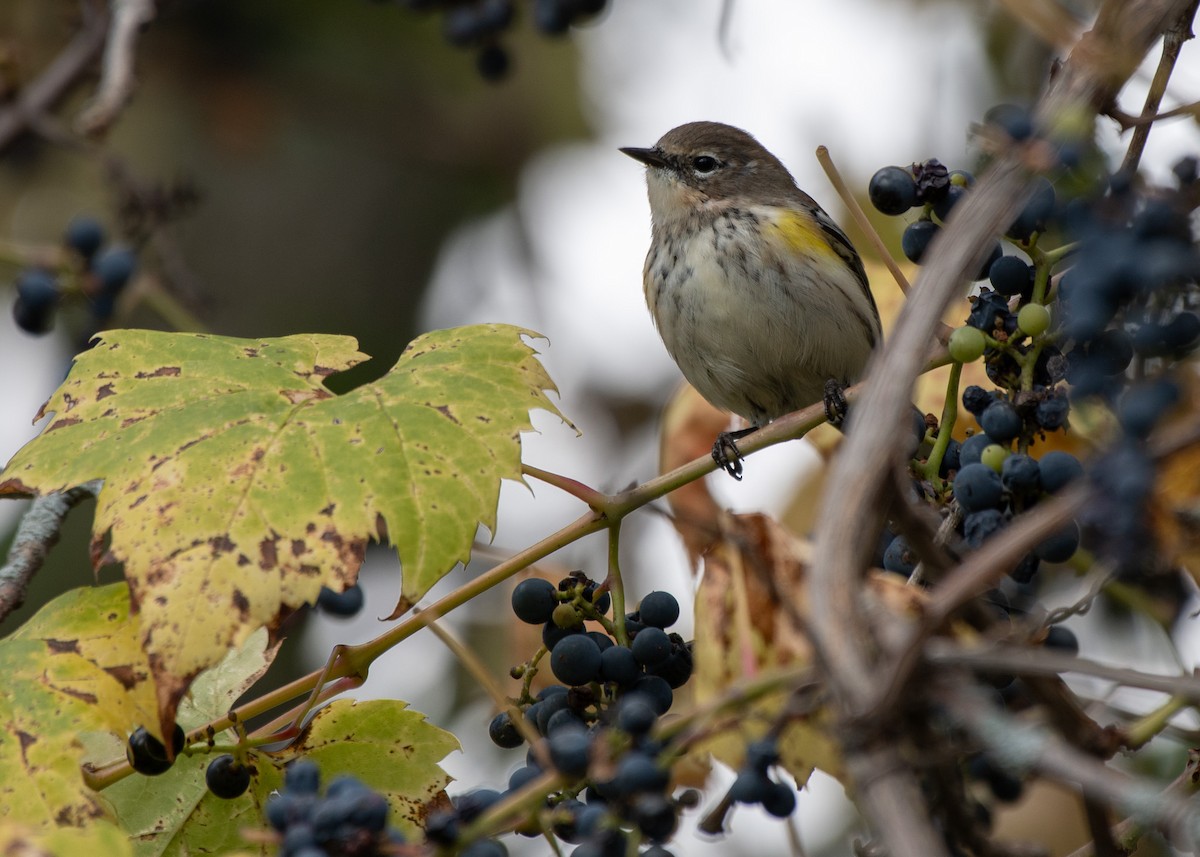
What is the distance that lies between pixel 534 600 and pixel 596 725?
11.1 inches

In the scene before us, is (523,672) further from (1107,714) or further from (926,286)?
(926,286)

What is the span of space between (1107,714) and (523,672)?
951 mm

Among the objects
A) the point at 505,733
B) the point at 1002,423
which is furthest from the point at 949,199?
the point at 505,733

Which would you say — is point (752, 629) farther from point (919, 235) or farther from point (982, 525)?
point (919, 235)

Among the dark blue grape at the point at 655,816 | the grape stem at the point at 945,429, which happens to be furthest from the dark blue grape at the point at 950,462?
the dark blue grape at the point at 655,816

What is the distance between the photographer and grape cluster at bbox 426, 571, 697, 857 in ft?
4.52

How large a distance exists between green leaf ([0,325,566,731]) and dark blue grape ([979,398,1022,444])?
687 mm

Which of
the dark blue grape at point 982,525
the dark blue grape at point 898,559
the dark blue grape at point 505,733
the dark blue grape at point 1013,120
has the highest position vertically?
the dark blue grape at point 1013,120

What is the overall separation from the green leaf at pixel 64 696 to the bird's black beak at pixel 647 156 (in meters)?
2.97

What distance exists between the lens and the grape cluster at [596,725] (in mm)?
1379

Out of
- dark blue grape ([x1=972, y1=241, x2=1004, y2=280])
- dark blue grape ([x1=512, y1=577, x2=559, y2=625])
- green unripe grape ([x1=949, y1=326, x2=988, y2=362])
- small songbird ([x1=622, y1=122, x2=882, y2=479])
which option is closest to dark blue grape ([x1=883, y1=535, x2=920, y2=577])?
green unripe grape ([x1=949, y1=326, x2=988, y2=362])

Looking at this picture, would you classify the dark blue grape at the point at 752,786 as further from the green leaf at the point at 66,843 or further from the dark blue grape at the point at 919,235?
the dark blue grape at the point at 919,235

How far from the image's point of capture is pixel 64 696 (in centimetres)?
194

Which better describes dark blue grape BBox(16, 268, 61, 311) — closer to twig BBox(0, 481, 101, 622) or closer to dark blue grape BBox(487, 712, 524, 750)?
twig BBox(0, 481, 101, 622)
